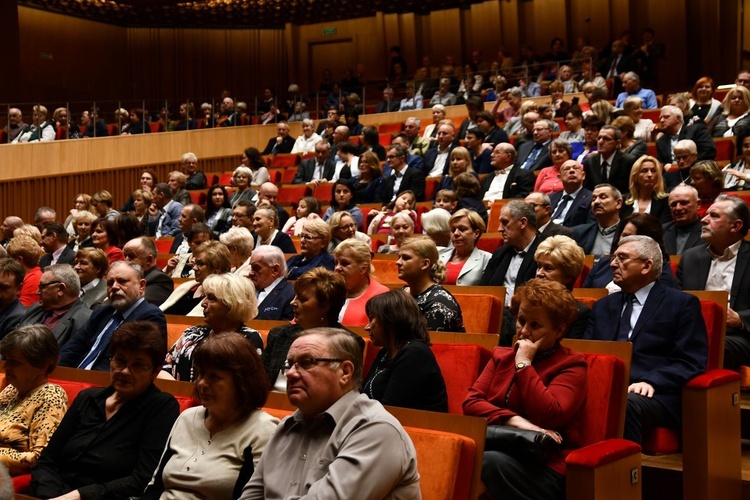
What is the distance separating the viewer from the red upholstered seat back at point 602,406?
1929mm

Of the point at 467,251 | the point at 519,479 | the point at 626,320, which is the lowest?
the point at 519,479

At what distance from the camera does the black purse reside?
1824 millimetres

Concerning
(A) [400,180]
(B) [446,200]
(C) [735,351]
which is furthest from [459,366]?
(A) [400,180]

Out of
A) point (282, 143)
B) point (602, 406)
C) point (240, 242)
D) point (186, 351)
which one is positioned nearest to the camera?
point (602, 406)

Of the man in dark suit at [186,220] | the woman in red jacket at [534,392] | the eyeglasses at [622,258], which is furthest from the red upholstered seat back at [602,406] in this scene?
the man in dark suit at [186,220]

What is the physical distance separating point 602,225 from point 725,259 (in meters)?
0.72

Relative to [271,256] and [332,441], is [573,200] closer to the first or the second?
[271,256]

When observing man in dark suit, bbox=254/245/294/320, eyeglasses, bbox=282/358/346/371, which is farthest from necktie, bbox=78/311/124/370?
eyeglasses, bbox=282/358/346/371

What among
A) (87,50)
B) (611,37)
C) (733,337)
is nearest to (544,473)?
(733,337)

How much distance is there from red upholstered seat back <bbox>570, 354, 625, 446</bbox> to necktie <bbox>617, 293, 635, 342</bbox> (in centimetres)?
40

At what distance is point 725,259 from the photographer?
281 centimetres

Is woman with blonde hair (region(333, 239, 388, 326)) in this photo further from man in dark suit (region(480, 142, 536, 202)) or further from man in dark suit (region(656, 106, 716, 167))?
man in dark suit (region(656, 106, 716, 167))

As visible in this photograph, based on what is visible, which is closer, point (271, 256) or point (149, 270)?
point (271, 256)

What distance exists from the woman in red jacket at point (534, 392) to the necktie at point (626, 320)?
16.8 inches
